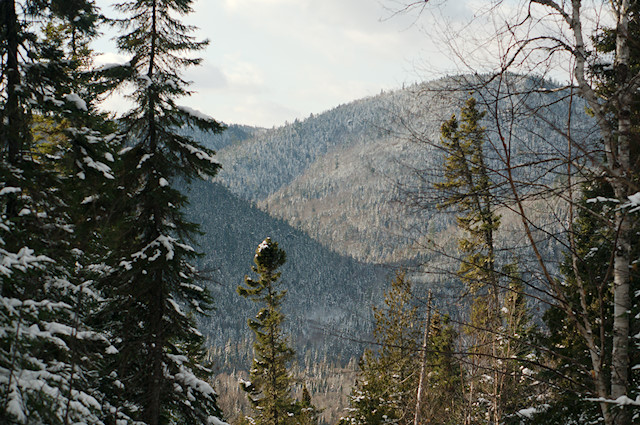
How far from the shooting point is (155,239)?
9.16 m

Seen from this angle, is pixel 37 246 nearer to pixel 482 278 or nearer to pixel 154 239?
pixel 154 239

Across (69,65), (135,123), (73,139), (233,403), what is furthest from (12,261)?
(233,403)

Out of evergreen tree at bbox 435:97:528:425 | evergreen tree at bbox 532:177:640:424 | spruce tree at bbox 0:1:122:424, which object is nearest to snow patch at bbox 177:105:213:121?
spruce tree at bbox 0:1:122:424

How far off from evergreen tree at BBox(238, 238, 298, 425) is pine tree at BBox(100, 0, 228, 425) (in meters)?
10.1

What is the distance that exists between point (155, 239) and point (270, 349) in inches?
505

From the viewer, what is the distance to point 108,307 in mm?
9297

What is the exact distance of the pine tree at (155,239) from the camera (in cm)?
905

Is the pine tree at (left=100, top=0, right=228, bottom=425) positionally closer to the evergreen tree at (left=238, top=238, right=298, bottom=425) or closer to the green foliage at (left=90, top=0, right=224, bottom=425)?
the green foliage at (left=90, top=0, right=224, bottom=425)

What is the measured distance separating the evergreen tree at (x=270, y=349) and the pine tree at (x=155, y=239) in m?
10.1

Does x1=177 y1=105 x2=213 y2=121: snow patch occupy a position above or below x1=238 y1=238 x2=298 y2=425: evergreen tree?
above

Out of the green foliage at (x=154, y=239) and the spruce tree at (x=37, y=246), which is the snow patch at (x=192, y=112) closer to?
the green foliage at (x=154, y=239)

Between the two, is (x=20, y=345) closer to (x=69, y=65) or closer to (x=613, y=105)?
(x=69, y=65)

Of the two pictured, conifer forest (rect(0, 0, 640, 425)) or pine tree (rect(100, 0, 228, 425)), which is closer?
conifer forest (rect(0, 0, 640, 425))

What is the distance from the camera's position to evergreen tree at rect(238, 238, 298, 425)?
20.0 metres
